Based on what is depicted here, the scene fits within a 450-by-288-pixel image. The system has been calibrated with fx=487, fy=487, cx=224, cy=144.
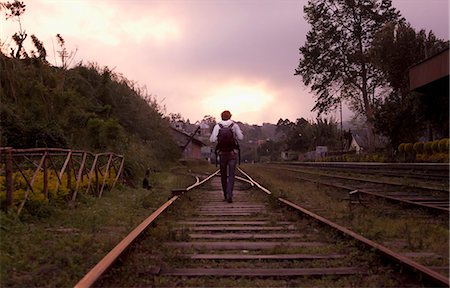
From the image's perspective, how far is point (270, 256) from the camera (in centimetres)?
489

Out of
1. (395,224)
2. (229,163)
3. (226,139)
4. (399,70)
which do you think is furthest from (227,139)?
(399,70)

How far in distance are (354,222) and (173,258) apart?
3.68 meters

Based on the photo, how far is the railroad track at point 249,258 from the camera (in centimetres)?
404

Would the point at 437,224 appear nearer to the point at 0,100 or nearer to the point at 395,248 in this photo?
the point at 395,248

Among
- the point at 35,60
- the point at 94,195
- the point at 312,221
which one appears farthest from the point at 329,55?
the point at 312,221

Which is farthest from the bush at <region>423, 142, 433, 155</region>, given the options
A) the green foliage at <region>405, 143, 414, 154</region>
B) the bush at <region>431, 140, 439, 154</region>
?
the green foliage at <region>405, 143, 414, 154</region>

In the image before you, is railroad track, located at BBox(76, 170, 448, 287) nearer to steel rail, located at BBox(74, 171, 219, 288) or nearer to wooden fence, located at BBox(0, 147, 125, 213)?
steel rail, located at BBox(74, 171, 219, 288)

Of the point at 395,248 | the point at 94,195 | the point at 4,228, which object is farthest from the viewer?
the point at 94,195

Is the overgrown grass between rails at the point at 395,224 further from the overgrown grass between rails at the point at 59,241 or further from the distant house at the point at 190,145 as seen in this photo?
the distant house at the point at 190,145

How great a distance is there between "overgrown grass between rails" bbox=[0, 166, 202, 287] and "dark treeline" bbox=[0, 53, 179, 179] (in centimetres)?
760

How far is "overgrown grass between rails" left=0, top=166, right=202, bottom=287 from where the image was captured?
435 centimetres

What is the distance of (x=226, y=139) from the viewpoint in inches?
386

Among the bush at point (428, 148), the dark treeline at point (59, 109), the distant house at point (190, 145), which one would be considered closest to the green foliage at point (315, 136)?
the distant house at point (190, 145)

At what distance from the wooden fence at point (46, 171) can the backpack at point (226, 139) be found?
3029 millimetres
